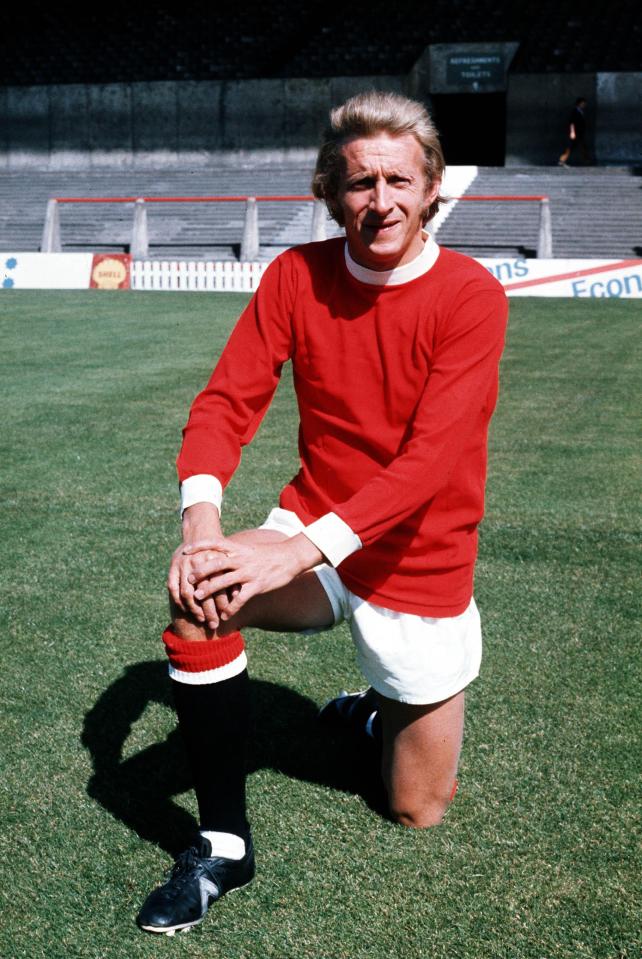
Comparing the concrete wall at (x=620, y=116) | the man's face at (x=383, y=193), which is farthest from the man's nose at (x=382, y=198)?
the concrete wall at (x=620, y=116)

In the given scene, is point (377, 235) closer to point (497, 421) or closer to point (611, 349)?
point (497, 421)

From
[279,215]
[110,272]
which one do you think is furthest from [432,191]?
[279,215]

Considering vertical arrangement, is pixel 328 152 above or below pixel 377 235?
above

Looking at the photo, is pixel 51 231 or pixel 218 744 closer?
pixel 218 744

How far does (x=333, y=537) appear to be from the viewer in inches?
102

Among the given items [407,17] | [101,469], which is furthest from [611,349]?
[407,17]

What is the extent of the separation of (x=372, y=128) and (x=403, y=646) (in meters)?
1.31

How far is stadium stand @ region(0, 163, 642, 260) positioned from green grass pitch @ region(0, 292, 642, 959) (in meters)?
19.7

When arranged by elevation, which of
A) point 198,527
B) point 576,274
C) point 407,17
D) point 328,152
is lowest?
point 576,274

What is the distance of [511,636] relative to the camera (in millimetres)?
4402

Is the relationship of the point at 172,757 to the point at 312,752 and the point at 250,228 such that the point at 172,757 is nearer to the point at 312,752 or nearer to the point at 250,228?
the point at 312,752

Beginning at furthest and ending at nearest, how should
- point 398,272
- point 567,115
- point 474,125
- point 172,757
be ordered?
point 474,125
point 567,115
point 172,757
point 398,272

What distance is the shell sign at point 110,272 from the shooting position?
2155cm

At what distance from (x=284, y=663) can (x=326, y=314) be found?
1633 mm
